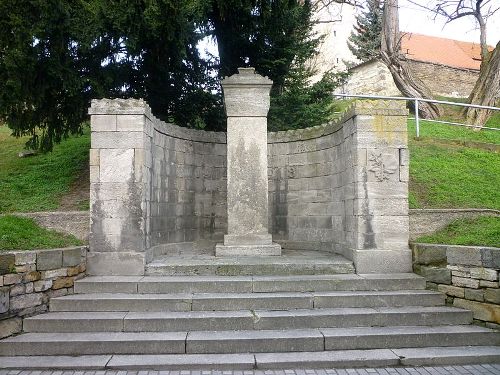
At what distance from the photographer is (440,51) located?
3369 centimetres

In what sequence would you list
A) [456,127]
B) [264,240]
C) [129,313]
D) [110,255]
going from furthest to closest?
[456,127] → [264,240] → [110,255] → [129,313]

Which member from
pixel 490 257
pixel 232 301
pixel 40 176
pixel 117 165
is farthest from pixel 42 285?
pixel 490 257

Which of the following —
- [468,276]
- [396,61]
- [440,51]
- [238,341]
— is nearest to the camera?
[238,341]

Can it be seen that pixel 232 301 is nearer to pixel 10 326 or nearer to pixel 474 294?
pixel 10 326

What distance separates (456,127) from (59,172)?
493 inches

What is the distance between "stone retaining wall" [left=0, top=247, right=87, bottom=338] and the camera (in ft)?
16.3

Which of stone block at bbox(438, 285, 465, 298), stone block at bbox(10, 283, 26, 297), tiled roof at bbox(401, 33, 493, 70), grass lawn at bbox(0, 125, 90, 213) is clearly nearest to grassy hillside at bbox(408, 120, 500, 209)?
stone block at bbox(438, 285, 465, 298)

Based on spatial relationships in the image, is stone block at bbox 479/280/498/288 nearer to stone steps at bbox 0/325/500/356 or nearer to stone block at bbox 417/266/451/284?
stone block at bbox 417/266/451/284

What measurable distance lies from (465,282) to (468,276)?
0.09 metres

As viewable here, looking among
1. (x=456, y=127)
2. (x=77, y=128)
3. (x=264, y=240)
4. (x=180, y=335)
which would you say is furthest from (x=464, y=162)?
(x=77, y=128)

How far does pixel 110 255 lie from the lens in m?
6.36

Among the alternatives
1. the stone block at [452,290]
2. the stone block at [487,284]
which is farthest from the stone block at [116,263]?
the stone block at [487,284]

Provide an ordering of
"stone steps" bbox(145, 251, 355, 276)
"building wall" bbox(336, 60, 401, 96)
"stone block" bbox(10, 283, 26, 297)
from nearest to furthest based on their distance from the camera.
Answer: "stone block" bbox(10, 283, 26, 297) → "stone steps" bbox(145, 251, 355, 276) → "building wall" bbox(336, 60, 401, 96)

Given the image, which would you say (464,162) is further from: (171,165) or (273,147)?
(171,165)
